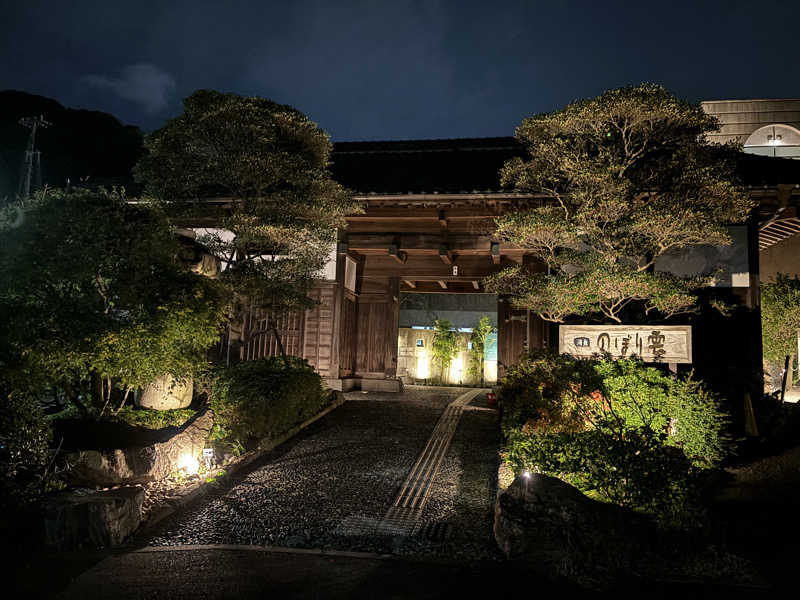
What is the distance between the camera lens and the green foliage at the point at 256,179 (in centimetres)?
824

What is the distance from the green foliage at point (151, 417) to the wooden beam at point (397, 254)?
6459 mm

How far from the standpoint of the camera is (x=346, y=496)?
5.59 metres

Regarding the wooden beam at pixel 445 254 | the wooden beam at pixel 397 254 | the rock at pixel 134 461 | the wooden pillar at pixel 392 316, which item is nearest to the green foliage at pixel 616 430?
the rock at pixel 134 461

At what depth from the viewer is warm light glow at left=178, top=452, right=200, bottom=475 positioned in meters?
6.15

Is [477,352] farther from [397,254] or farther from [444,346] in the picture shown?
[397,254]

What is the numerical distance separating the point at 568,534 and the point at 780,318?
10.1 m

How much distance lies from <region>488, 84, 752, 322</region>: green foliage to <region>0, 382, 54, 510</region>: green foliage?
6352 mm

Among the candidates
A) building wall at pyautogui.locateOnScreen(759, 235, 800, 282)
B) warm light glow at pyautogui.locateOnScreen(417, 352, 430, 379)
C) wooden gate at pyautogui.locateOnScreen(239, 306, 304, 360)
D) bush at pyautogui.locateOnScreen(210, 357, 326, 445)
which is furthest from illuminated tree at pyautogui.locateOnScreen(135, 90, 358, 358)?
building wall at pyautogui.locateOnScreen(759, 235, 800, 282)

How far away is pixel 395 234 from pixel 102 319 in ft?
25.0

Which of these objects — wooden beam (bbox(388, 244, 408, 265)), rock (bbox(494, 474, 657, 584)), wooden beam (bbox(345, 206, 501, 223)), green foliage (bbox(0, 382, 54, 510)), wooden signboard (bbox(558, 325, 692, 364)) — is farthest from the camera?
wooden beam (bbox(388, 244, 408, 265))

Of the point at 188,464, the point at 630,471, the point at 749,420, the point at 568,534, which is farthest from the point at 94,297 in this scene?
the point at 749,420

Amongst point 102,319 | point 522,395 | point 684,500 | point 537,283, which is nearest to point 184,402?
point 102,319

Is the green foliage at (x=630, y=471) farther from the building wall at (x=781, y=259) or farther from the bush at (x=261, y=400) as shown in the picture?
the building wall at (x=781, y=259)

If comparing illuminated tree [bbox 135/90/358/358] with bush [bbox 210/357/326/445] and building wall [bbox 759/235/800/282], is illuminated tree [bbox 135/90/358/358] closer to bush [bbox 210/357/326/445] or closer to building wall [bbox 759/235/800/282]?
bush [bbox 210/357/326/445]
